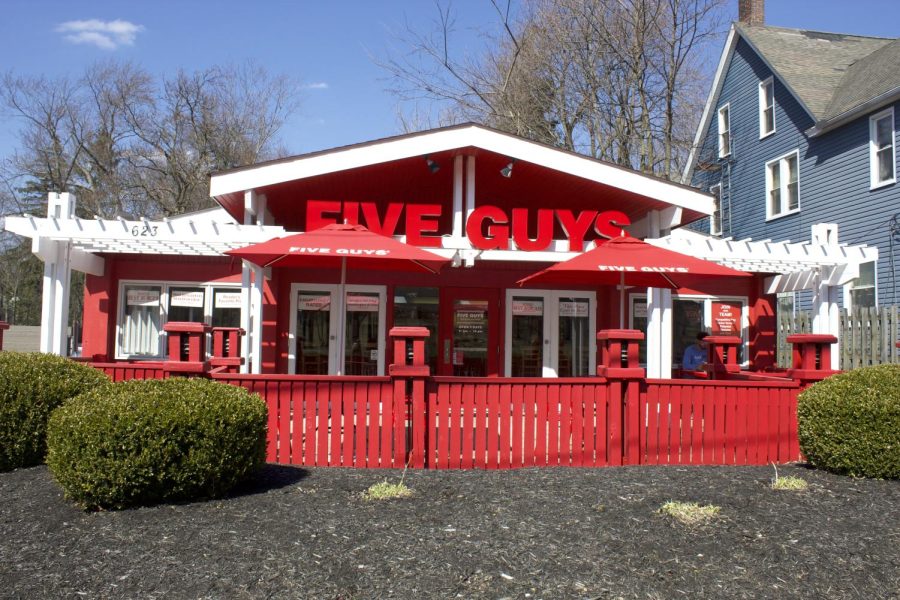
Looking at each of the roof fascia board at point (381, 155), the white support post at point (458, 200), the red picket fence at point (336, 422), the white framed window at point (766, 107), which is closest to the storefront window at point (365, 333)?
the white support post at point (458, 200)

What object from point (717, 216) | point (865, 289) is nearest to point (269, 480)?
point (865, 289)

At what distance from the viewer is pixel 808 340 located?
7.12 m

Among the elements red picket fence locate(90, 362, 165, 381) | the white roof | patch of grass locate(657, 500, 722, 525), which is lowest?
patch of grass locate(657, 500, 722, 525)

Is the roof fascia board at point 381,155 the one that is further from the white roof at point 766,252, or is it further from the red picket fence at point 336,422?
the red picket fence at point 336,422

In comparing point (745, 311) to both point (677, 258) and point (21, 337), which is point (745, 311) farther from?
point (21, 337)

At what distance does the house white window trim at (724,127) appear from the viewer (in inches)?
889

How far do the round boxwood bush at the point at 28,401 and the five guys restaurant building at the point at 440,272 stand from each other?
410 cm

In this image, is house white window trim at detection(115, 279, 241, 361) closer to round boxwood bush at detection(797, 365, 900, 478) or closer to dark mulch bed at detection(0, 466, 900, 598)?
dark mulch bed at detection(0, 466, 900, 598)

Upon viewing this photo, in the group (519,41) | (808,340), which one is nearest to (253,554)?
(808,340)

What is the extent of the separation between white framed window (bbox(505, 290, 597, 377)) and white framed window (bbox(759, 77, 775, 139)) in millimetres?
11209

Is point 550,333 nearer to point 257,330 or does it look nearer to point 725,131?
point 257,330

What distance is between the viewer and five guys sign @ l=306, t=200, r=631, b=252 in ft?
33.7

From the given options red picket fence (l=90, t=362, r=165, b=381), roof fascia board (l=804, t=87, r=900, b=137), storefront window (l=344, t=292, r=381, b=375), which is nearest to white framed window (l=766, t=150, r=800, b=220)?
roof fascia board (l=804, t=87, r=900, b=137)

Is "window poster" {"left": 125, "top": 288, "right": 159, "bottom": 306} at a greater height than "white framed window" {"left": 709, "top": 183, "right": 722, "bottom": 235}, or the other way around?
"white framed window" {"left": 709, "top": 183, "right": 722, "bottom": 235}
